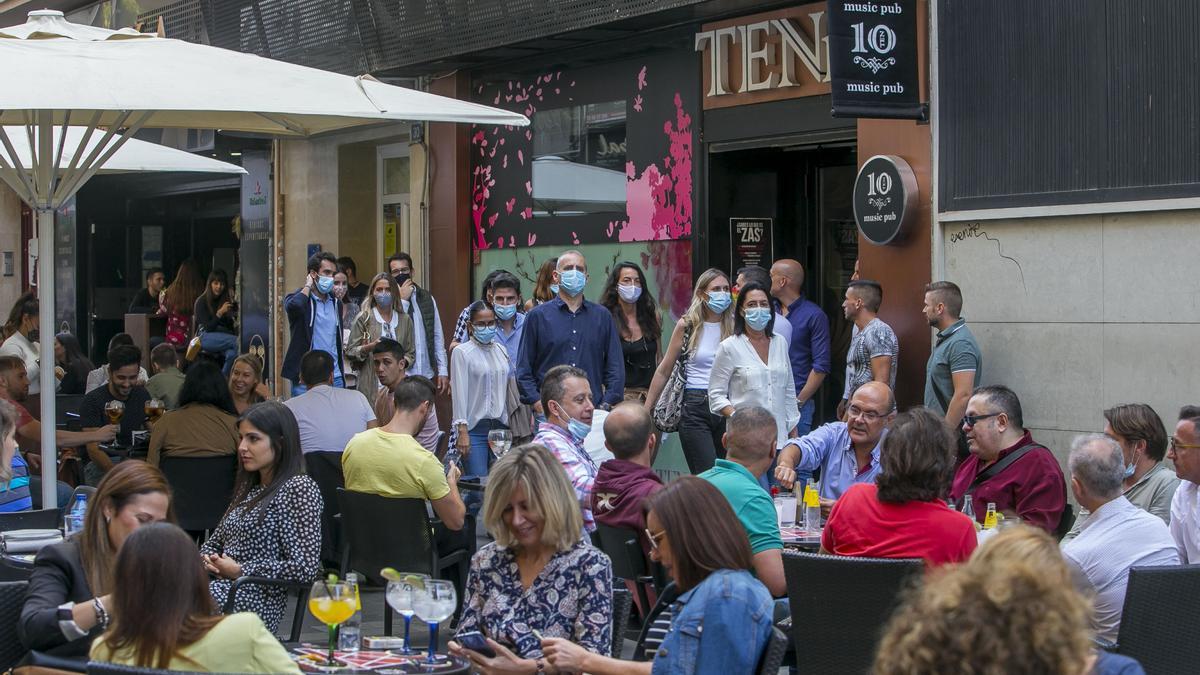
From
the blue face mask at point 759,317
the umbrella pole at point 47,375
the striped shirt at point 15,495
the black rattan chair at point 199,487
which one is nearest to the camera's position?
the umbrella pole at point 47,375

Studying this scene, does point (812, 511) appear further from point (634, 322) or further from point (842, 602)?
point (634, 322)

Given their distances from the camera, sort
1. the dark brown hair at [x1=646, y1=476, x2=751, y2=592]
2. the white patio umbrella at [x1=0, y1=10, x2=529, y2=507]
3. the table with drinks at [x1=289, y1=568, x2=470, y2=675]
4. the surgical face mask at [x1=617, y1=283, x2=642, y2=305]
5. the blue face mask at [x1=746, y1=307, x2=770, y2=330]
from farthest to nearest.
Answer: the surgical face mask at [x1=617, y1=283, x2=642, y2=305] → the blue face mask at [x1=746, y1=307, x2=770, y2=330] → the white patio umbrella at [x1=0, y1=10, x2=529, y2=507] → the table with drinks at [x1=289, y1=568, x2=470, y2=675] → the dark brown hair at [x1=646, y1=476, x2=751, y2=592]

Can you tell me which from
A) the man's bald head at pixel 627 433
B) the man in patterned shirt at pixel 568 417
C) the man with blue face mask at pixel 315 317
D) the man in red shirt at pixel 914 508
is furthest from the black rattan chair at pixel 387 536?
the man with blue face mask at pixel 315 317

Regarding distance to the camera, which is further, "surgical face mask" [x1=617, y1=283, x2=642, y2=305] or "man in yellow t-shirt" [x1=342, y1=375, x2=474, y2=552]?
"surgical face mask" [x1=617, y1=283, x2=642, y2=305]

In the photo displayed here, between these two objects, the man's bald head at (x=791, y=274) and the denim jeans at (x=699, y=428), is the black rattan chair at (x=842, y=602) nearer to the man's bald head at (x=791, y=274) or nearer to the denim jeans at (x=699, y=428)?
the denim jeans at (x=699, y=428)

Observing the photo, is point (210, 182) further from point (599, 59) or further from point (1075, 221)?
point (1075, 221)

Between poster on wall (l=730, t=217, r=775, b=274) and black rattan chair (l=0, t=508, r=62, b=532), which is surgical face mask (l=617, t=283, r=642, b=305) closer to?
poster on wall (l=730, t=217, r=775, b=274)

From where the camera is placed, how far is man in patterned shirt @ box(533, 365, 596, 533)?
7952mm

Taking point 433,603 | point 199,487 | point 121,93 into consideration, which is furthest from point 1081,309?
point 433,603

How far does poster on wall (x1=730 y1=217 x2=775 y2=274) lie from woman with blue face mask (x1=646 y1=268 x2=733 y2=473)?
229 centimetres

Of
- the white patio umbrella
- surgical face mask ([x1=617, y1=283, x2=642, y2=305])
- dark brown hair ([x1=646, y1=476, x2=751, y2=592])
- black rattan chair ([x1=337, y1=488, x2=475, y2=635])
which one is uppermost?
the white patio umbrella

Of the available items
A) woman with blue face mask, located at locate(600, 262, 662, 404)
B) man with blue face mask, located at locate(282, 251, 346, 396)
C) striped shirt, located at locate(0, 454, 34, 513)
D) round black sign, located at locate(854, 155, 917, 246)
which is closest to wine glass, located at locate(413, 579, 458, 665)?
striped shirt, located at locate(0, 454, 34, 513)

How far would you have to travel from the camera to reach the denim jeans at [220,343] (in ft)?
60.1

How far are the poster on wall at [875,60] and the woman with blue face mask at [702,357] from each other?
148 centimetres
